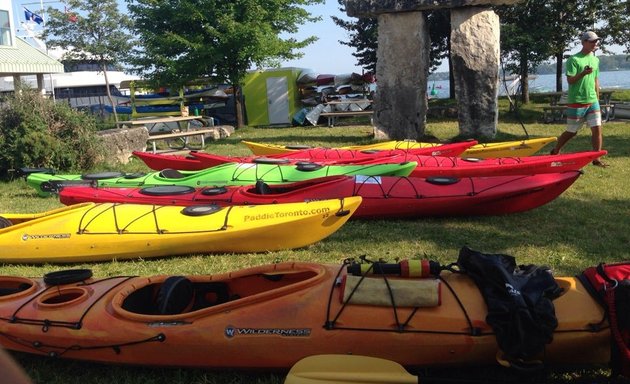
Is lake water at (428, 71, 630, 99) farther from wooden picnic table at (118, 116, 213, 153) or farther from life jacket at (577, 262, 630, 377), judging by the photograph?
life jacket at (577, 262, 630, 377)

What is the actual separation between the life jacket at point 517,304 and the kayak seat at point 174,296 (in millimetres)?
1481

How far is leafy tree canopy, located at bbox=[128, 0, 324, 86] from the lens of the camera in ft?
42.2

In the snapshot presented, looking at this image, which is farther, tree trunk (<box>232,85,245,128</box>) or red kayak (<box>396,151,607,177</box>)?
tree trunk (<box>232,85,245,128</box>)

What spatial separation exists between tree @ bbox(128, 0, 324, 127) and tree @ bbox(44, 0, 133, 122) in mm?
9536

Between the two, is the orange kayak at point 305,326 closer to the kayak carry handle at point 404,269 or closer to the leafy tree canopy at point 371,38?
the kayak carry handle at point 404,269

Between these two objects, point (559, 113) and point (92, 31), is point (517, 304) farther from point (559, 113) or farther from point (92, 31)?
point (92, 31)

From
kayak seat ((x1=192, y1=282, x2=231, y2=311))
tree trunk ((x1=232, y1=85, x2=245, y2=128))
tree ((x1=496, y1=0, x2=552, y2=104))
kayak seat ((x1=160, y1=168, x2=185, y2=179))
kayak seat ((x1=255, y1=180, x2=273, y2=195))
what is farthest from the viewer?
tree trunk ((x1=232, y1=85, x2=245, y2=128))

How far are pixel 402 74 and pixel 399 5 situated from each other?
1.23 meters

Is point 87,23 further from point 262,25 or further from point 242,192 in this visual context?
point 242,192

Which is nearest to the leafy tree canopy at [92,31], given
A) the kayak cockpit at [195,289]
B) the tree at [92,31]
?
the tree at [92,31]

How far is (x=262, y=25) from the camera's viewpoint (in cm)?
1338

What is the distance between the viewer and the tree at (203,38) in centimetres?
1286

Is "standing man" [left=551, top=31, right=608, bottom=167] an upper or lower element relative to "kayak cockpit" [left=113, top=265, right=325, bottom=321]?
upper

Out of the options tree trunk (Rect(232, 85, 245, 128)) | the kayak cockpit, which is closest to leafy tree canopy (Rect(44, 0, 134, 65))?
tree trunk (Rect(232, 85, 245, 128))
